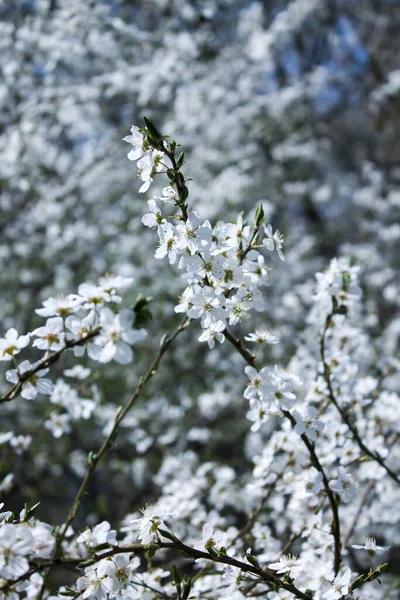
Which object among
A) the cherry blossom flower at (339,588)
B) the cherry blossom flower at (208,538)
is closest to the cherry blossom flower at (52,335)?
the cherry blossom flower at (208,538)

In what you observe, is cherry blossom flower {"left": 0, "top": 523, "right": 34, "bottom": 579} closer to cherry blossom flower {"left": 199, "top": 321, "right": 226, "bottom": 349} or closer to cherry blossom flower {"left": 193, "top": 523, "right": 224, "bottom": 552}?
cherry blossom flower {"left": 193, "top": 523, "right": 224, "bottom": 552}

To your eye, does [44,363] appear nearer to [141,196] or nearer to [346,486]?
[346,486]

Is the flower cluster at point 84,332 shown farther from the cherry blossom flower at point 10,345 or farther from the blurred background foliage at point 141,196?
the blurred background foliage at point 141,196

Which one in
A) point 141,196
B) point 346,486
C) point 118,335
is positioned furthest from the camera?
point 141,196

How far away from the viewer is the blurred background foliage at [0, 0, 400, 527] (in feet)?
16.4

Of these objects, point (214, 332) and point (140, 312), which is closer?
point (140, 312)

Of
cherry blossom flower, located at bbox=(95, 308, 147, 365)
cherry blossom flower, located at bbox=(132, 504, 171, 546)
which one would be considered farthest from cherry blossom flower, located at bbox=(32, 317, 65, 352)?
cherry blossom flower, located at bbox=(132, 504, 171, 546)

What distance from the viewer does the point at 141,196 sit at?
7.03 meters

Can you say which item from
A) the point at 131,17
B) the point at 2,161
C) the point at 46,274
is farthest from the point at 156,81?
the point at 46,274

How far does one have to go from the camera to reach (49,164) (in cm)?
660

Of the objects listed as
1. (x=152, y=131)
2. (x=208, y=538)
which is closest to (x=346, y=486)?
(x=208, y=538)

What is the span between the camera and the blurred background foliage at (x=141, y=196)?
4984 mm

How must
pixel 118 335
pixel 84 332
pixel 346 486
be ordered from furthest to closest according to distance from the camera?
pixel 346 486 → pixel 84 332 → pixel 118 335

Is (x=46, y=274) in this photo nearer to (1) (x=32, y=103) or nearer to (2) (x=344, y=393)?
(1) (x=32, y=103)
